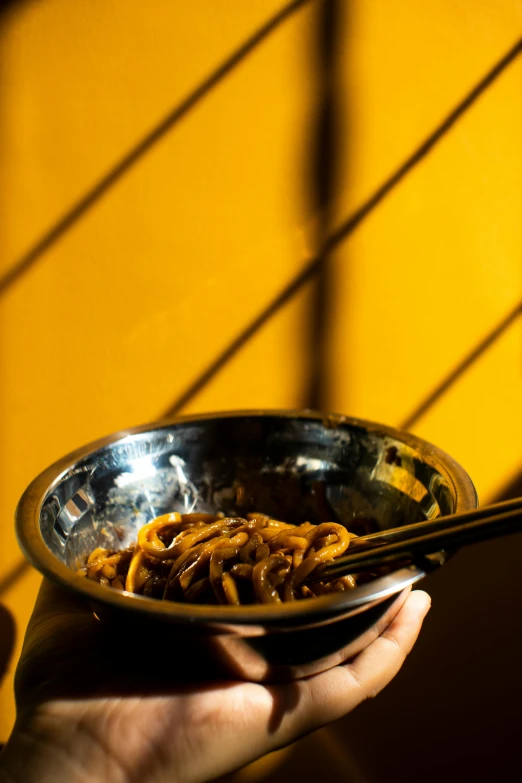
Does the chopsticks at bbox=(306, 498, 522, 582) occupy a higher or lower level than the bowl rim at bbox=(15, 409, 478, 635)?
higher

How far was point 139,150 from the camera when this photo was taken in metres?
1.31

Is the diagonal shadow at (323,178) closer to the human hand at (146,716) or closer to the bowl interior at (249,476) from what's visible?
the bowl interior at (249,476)

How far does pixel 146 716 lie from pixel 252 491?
389mm

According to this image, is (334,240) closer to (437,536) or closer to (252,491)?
(252,491)

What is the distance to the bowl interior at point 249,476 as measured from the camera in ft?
3.14

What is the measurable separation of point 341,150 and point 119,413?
748mm

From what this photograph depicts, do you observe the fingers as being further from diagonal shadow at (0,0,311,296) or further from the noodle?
diagonal shadow at (0,0,311,296)

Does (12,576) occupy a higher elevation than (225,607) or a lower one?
lower

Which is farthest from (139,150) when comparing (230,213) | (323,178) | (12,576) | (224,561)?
(12,576)

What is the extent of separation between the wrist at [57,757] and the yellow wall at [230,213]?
0.69m

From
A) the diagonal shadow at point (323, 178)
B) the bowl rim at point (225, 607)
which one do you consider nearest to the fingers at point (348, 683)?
the bowl rim at point (225, 607)

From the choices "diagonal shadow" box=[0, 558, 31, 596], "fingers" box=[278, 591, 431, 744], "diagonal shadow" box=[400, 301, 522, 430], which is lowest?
"diagonal shadow" box=[0, 558, 31, 596]

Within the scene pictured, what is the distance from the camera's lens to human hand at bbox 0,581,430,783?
0.79 m

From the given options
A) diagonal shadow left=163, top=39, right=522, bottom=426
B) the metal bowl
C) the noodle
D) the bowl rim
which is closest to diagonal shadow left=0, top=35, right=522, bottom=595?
diagonal shadow left=163, top=39, right=522, bottom=426
